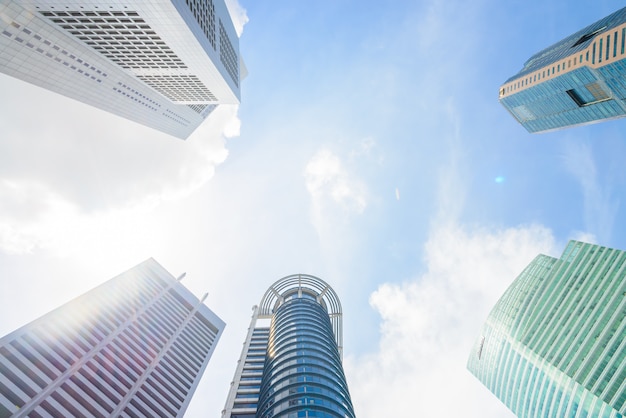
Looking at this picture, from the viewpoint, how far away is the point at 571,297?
106 m

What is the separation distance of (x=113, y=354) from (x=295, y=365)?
41.4 m

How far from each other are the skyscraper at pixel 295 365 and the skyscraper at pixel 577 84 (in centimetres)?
10842

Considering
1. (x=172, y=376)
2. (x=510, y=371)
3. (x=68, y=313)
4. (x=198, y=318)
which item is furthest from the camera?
(x=510, y=371)

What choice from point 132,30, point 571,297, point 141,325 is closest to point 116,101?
point 132,30

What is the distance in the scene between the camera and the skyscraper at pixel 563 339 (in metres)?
83.4

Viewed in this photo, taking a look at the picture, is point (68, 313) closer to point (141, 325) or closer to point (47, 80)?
point (141, 325)

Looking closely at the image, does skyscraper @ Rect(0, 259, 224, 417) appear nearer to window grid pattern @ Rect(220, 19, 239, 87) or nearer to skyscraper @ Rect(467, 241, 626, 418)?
window grid pattern @ Rect(220, 19, 239, 87)

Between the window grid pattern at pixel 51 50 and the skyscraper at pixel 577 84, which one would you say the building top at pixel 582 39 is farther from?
the window grid pattern at pixel 51 50

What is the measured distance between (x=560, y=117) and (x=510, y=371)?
101886 mm

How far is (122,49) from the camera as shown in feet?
207

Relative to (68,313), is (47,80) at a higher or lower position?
higher

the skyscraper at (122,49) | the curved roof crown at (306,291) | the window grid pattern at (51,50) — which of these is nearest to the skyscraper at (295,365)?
the curved roof crown at (306,291)

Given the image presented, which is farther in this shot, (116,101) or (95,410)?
(116,101)

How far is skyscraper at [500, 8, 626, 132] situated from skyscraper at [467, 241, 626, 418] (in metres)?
51.2
